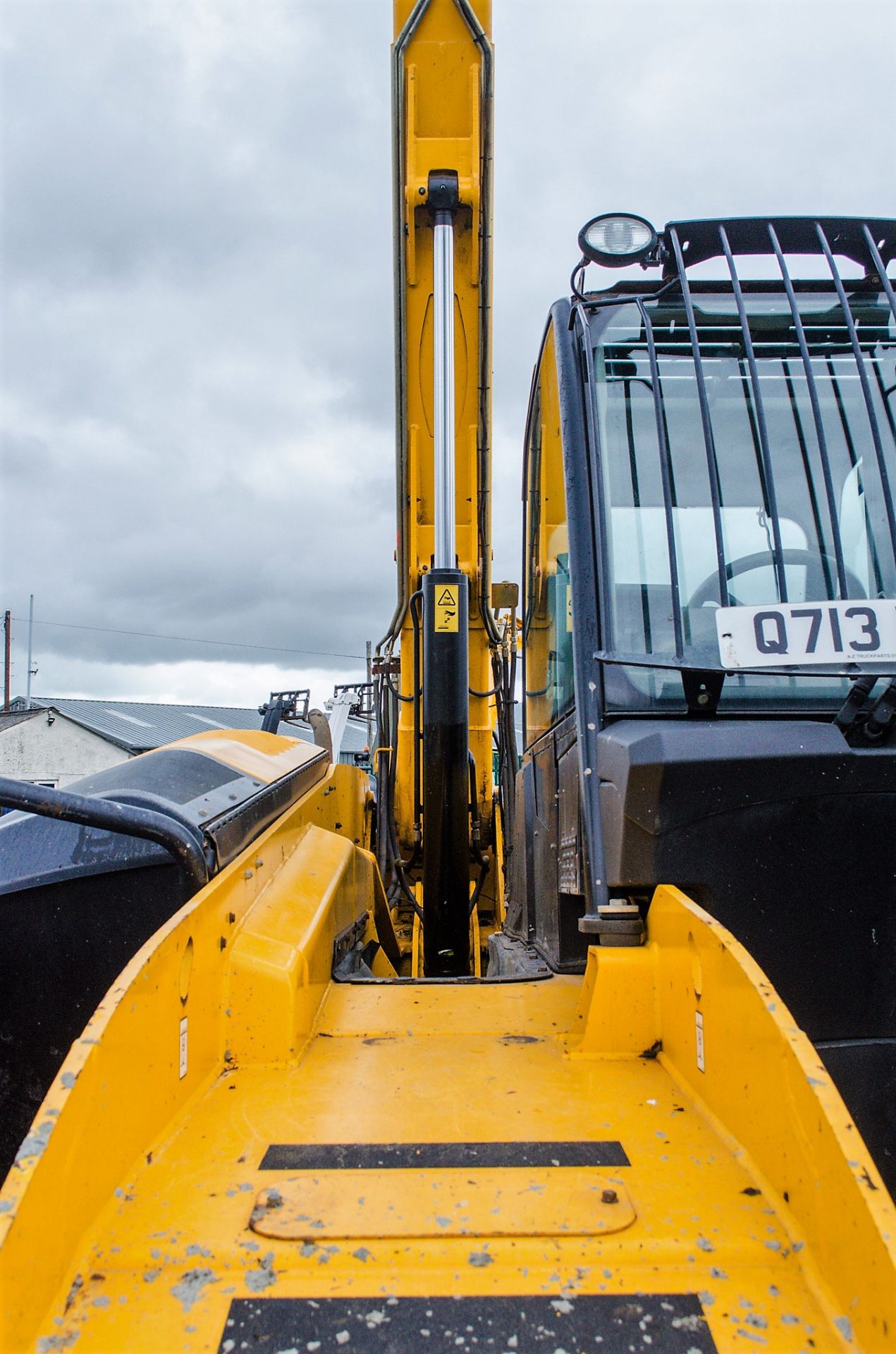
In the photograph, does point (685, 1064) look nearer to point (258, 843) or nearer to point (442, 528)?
point (258, 843)

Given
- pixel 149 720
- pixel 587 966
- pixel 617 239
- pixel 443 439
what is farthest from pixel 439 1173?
pixel 149 720

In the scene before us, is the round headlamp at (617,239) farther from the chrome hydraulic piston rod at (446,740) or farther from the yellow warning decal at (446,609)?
the yellow warning decal at (446,609)

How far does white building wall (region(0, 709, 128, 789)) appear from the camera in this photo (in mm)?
27938

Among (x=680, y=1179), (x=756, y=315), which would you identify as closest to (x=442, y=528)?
(x=756, y=315)

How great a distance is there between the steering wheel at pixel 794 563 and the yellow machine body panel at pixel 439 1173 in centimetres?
75

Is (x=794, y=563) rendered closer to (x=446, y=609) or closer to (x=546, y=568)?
(x=546, y=568)

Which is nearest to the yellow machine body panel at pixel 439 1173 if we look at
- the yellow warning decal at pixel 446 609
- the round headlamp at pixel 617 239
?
the yellow warning decal at pixel 446 609

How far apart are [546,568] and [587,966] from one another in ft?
5.03

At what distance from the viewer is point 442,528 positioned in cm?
319

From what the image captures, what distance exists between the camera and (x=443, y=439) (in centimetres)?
334

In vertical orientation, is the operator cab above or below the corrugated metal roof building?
below

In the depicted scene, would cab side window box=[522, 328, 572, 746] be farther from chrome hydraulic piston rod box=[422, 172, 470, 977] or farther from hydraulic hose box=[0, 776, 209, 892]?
hydraulic hose box=[0, 776, 209, 892]

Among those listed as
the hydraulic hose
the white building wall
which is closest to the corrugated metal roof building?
the white building wall

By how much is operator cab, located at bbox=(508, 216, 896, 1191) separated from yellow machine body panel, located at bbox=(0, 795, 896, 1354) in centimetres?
26
